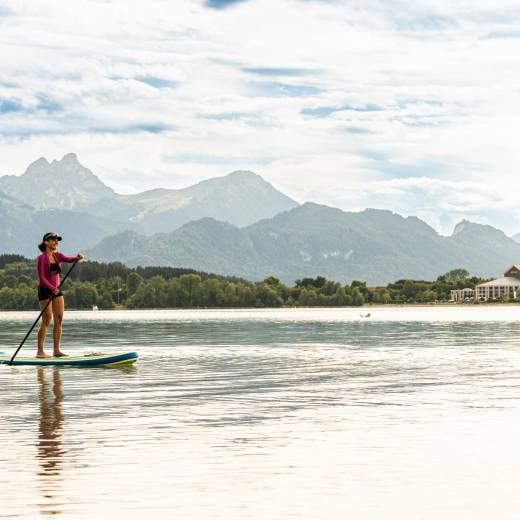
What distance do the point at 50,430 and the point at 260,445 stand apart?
4719 millimetres

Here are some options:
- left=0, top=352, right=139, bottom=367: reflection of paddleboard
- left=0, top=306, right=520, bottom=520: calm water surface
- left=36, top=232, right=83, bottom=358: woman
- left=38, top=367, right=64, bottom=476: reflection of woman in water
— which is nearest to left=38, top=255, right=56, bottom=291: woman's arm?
left=36, top=232, right=83, bottom=358: woman

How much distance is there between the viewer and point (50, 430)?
19.6 meters

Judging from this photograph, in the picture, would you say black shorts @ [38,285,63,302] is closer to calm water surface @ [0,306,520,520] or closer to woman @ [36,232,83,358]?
woman @ [36,232,83,358]

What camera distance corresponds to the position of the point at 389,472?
49.1ft

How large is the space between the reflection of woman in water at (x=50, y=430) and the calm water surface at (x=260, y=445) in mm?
38

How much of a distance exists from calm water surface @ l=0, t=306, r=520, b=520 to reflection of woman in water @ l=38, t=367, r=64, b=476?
0.04m

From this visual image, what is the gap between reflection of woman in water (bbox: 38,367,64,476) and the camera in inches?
614

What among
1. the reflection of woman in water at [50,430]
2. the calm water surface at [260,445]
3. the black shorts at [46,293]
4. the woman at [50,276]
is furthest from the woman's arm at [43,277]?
the reflection of woman in water at [50,430]

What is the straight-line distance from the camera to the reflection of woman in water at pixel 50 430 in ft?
51.2

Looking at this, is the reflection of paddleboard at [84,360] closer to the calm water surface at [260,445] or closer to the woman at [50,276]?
the calm water surface at [260,445]

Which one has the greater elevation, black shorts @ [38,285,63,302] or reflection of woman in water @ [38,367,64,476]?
black shorts @ [38,285,63,302]

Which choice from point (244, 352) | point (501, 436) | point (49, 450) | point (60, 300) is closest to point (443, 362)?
point (244, 352)

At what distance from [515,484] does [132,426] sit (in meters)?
8.94

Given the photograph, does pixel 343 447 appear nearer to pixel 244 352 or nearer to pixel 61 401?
pixel 61 401
